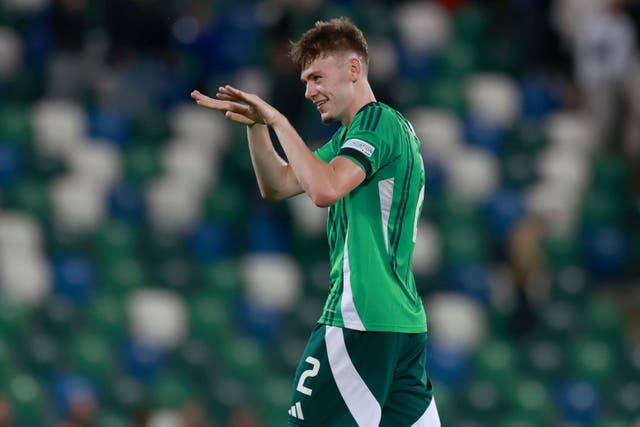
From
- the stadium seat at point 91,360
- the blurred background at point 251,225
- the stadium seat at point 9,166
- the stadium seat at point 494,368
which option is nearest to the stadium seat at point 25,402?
the blurred background at point 251,225

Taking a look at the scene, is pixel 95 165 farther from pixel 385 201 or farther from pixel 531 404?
pixel 385 201

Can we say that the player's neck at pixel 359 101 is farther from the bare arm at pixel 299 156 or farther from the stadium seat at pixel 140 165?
the stadium seat at pixel 140 165

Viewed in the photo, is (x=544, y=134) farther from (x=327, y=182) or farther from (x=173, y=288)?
(x=327, y=182)

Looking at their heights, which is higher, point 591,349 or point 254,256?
point 254,256

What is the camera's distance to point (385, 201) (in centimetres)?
500

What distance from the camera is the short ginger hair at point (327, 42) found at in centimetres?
507

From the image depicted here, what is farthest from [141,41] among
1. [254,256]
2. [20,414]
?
[20,414]

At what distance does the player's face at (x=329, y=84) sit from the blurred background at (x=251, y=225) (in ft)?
16.9

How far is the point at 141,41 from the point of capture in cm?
1224

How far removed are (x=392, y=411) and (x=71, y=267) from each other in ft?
20.3

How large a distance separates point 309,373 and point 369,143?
92 centimetres

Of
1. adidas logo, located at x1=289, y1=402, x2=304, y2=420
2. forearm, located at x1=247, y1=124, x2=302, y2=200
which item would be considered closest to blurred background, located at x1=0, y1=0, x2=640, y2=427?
forearm, located at x1=247, y1=124, x2=302, y2=200

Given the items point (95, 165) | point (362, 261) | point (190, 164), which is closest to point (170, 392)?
point (95, 165)

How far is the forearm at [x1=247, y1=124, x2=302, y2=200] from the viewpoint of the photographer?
533 centimetres
